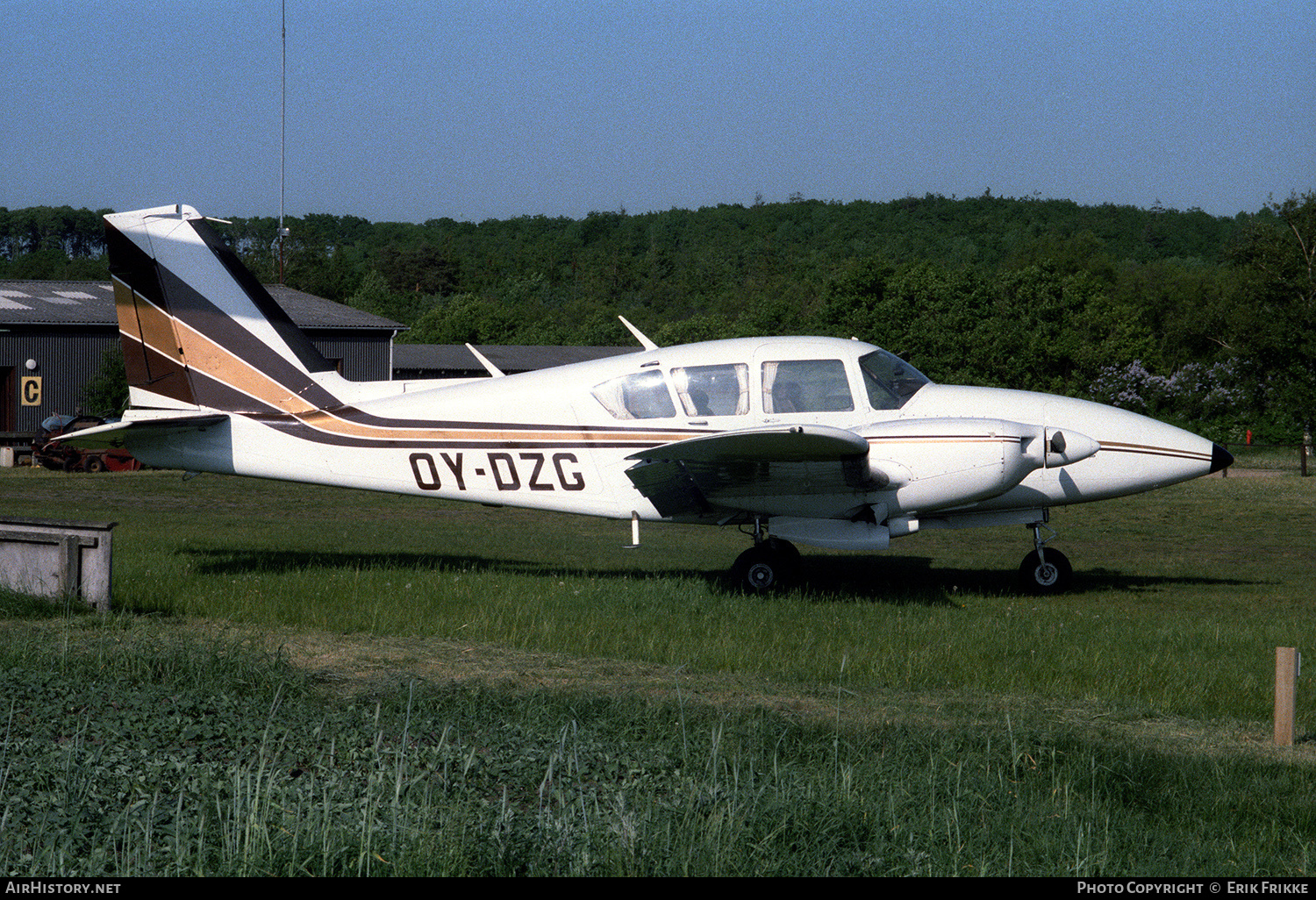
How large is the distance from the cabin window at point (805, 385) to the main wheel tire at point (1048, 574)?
2.49m

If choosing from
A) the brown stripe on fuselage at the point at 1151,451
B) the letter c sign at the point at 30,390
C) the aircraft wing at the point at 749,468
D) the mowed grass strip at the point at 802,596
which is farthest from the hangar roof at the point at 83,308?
the brown stripe on fuselage at the point at 1151,451

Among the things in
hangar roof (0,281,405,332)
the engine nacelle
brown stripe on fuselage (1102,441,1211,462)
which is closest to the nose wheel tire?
the engine nacelle

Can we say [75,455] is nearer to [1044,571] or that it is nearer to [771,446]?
[771,446]

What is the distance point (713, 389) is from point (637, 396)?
74cm

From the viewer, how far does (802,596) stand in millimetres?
10055

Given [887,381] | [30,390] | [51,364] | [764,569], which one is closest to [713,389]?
[887,381]

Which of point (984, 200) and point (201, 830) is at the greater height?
point (984, 200)

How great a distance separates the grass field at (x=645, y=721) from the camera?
363 centimetres

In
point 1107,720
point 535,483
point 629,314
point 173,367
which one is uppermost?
point 629,314

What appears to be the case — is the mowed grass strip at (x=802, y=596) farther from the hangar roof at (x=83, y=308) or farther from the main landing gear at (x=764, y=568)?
the hangar roof at (x=83, y=308)

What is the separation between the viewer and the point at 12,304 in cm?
3403

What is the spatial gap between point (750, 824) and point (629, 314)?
74.6 metres

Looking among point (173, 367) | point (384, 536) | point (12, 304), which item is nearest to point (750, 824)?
point (173, 367)

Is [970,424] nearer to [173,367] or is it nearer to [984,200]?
[173,367]
